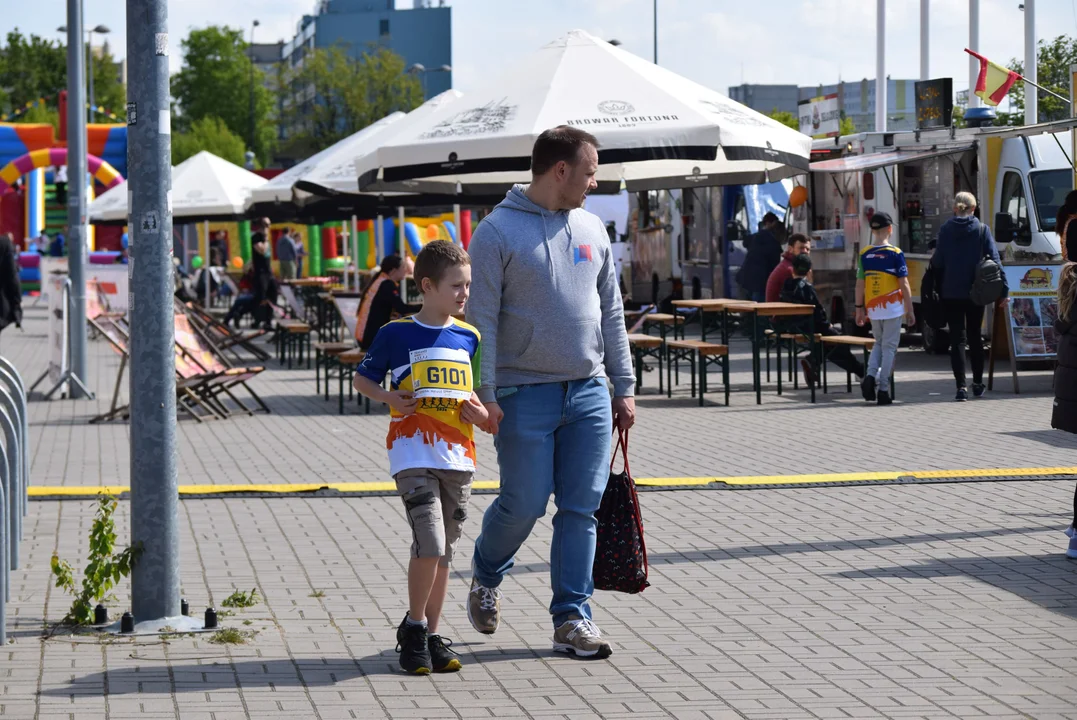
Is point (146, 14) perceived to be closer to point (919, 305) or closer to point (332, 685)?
point (332, 685)

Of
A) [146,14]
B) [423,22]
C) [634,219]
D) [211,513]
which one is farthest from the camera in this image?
[423,22]

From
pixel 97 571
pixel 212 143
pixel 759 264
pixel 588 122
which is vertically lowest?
pixel 97 571

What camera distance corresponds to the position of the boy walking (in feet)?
49.5

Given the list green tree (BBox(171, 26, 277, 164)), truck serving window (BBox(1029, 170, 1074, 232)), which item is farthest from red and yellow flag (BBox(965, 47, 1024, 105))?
green tree (BBox(171, 26, 277, 164))

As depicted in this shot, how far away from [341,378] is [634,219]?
19820 mm

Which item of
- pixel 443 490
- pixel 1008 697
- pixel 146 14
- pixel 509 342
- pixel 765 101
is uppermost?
pixel 765 101

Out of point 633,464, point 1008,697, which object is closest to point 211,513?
point 633,464

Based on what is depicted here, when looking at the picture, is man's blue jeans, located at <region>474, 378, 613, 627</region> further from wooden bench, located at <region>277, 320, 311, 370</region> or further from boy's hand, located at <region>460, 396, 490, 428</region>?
wooden bench, located at <region>277, 320, 311, 370</region>

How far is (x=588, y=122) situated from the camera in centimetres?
1524

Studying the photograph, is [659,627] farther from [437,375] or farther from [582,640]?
[437,375]

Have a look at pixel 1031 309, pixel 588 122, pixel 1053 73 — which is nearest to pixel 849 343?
pixel 1031 309

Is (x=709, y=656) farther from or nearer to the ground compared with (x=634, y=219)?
nearer to the ground

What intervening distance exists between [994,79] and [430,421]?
22435 mm

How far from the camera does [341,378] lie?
15.8m
